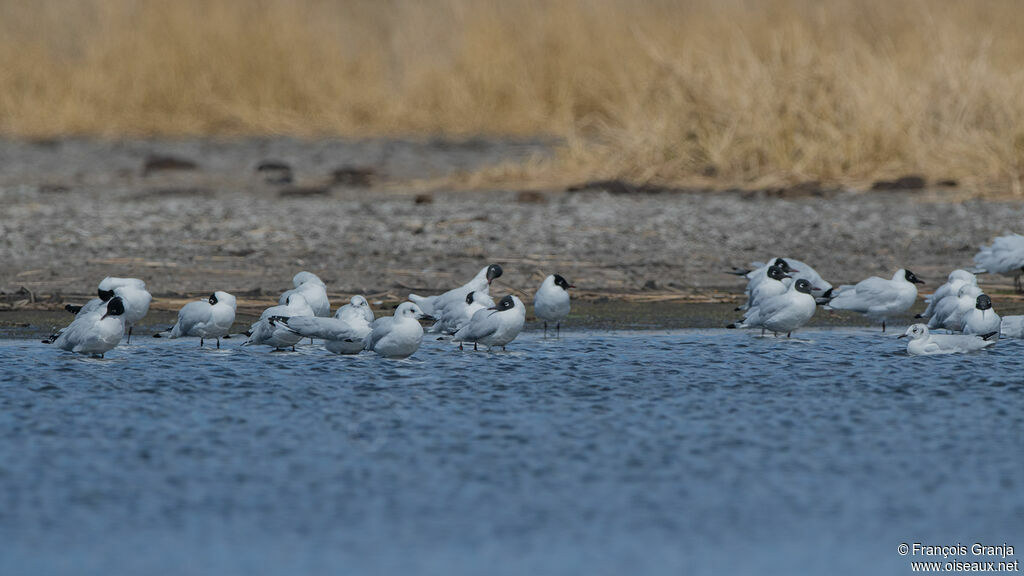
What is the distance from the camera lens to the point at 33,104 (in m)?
21.2

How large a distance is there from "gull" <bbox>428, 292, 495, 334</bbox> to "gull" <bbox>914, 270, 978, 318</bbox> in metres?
2.62

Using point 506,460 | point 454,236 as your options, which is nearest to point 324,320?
point 506,460

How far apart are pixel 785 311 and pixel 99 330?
147 inches

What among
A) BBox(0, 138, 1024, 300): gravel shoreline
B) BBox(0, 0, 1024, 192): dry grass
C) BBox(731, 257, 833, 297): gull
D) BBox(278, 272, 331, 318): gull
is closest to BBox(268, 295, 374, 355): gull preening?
BBox(278, 272, 331, 318): gull

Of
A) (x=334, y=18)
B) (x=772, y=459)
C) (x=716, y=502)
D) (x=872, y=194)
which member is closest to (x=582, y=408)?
(x=772, y=459)

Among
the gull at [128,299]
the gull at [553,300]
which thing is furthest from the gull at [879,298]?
the gull at [128,299]

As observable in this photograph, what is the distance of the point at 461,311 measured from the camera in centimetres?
883

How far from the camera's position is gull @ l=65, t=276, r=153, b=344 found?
8500 mm

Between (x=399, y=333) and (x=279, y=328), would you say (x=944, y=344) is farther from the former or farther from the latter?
(x=279, y=328)

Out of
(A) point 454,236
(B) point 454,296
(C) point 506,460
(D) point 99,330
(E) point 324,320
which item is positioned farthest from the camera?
(A) point 454,236

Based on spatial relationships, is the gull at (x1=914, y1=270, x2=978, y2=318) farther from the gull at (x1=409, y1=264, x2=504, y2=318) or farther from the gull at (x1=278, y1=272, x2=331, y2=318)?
the gull at (x1=278, y1=272, x2=331, y2=318)

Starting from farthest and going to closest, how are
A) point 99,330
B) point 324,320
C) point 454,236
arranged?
1. point 454,236
2. point 324,320
3. point 99,330

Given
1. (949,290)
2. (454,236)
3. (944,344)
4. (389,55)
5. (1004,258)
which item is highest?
(389,55)

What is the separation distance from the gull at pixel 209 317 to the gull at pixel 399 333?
0.80 metres
